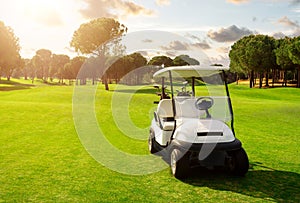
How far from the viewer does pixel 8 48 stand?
202ft

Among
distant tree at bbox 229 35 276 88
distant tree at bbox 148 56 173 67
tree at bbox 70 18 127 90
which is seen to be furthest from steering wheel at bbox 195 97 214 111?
distant tree at bbox 229 35 276 88

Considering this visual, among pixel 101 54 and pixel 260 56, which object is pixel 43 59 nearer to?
pixel 101 54

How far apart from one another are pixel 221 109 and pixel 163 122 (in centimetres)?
167

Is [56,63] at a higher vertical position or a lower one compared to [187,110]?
higher

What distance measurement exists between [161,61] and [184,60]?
1.49 metres

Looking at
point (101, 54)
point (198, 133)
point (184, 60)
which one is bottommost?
point (198, 133)

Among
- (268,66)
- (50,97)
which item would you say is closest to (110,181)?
(50,97)

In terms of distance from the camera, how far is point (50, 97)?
32.1 metres

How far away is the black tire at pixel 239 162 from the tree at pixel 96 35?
40.0 meters

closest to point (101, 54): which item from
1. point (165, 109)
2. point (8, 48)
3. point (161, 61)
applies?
point (8, 48)

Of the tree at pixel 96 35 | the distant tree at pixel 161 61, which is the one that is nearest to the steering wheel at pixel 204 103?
the distant tree at pixel 161 61

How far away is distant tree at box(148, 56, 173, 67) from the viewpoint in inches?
365

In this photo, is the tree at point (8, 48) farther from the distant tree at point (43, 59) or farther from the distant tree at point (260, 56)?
the distant tree at point (43, 59)

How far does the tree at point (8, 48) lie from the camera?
60763mm
